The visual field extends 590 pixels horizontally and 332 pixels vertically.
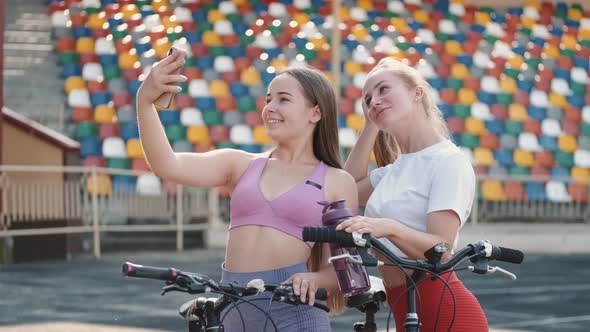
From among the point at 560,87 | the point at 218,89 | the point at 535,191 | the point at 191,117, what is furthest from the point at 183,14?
the point at 560,87

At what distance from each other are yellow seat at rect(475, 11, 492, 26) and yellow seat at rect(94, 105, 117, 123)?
22.0 feet

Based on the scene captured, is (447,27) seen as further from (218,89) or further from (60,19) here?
(60,19)

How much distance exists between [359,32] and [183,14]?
283 cm

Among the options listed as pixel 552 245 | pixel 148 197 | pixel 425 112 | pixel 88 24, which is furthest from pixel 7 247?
pixel 425 112

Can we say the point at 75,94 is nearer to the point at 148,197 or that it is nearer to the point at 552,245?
the point at 148,197

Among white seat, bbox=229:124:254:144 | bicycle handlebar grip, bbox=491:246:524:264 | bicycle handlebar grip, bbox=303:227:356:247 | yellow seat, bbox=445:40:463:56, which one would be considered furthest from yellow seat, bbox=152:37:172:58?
bicycle handlebar grip, bbox=303:227:356:247

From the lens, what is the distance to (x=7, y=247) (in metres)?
12.2

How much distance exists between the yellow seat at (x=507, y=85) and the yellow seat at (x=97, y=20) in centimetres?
638

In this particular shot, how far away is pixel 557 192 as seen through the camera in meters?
17.4

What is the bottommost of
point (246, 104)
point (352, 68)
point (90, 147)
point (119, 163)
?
point (119, 163)

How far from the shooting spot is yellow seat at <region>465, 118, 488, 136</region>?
18578 millimetres

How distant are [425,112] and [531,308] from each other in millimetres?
5981

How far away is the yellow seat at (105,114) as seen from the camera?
16688 millimetres

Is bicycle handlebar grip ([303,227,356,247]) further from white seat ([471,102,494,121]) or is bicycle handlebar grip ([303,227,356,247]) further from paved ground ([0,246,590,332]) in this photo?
white seat ([471,102,494,121])
